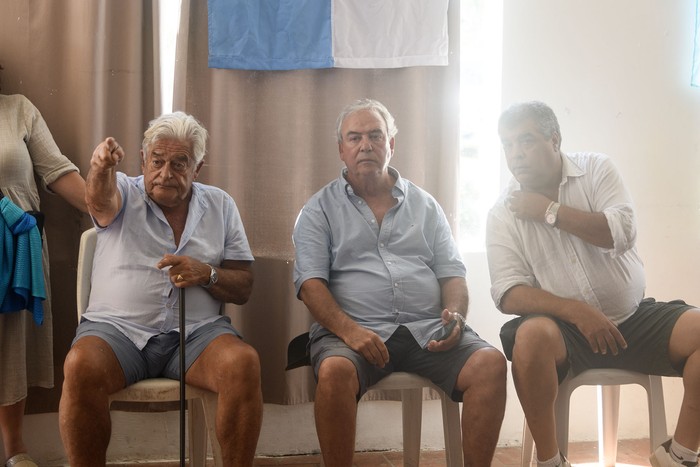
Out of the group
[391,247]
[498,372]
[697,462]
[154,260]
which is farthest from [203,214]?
[697,462]

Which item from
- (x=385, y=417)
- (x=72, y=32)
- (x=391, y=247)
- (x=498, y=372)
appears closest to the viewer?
(x=498, y=372)

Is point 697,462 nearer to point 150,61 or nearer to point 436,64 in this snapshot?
point 436,64

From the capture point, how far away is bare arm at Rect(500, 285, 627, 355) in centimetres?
246

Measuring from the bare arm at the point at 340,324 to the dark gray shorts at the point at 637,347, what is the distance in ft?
1.58

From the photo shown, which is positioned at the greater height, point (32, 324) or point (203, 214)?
point (203, 214)

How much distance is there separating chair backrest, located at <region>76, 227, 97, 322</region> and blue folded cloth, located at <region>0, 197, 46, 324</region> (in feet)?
0.67

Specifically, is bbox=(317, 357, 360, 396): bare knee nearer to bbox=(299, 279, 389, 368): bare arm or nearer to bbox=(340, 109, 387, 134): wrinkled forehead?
bbox=(299, 279, 389, 368): bare arm

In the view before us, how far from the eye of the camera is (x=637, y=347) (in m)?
2.50

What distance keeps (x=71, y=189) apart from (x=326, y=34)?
3.86ft

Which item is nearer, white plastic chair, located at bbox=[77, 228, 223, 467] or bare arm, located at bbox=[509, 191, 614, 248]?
white plastic chair, located at bbox=[77, 228, 223, 467]

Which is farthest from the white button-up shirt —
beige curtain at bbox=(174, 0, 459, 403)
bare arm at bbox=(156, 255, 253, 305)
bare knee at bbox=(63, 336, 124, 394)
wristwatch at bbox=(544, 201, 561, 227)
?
bare knee at bbox=(63, 336, 124, 394)

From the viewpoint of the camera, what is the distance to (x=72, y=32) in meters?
2.93

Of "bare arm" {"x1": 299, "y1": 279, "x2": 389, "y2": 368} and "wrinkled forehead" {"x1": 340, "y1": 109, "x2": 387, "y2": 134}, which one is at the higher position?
"wrinkled forehead" {"x1": 340, "y1": 109, "x2": 387, "y2": 134}

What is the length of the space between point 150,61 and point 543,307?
5.97ft
